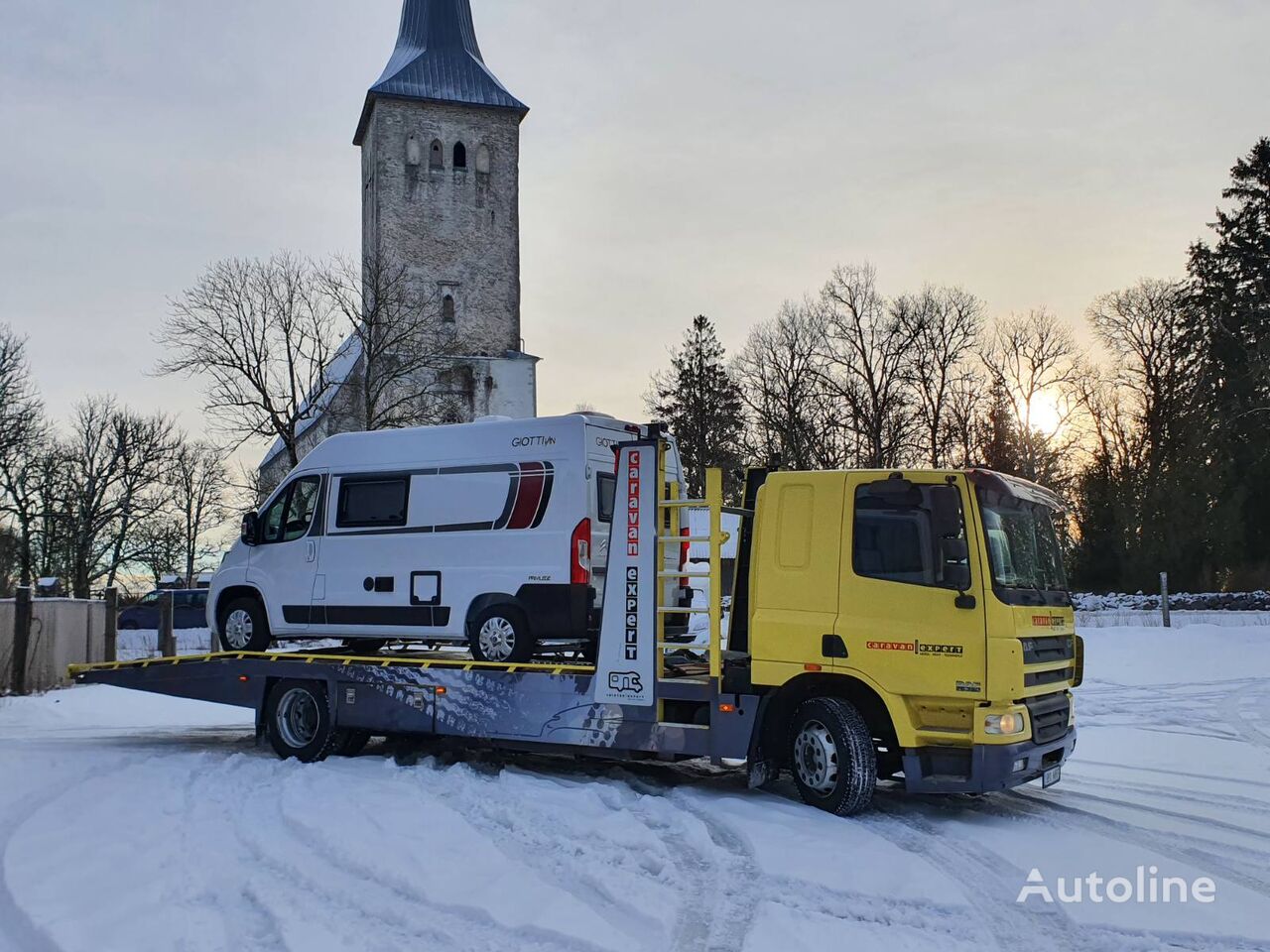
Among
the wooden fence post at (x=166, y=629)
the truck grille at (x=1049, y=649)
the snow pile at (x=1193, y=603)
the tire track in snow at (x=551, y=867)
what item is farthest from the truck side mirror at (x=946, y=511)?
the snow pile at (x=1193, y=603)

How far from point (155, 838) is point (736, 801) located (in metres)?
4.08

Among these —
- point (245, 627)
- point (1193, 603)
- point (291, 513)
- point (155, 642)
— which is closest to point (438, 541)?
point (291, 513)

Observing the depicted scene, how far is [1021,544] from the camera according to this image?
837 centimetres

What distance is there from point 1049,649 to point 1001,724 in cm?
91

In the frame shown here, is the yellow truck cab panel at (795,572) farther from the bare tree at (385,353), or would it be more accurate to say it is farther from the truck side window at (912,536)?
the bare tree at (385,353)

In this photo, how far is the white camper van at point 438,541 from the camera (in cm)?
1003

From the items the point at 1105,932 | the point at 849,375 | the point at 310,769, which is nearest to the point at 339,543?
the point at 310,769

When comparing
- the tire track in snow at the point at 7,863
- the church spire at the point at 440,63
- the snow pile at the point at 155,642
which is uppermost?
the church spire at the point at 440,63

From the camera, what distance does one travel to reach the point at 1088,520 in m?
43.4

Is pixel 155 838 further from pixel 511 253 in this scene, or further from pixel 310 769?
pixel 511 253

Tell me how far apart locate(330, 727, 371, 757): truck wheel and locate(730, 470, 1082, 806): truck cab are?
14.1ft

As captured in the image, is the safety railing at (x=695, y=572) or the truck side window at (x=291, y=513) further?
the truck side window at (x=291, y=513)

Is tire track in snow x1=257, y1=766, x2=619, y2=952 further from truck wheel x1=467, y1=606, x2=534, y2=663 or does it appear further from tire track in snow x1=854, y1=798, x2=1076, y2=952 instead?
truck wheel x1=467, y1=606, x2=534, y2=663

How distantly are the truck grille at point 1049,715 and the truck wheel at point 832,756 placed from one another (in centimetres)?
115
